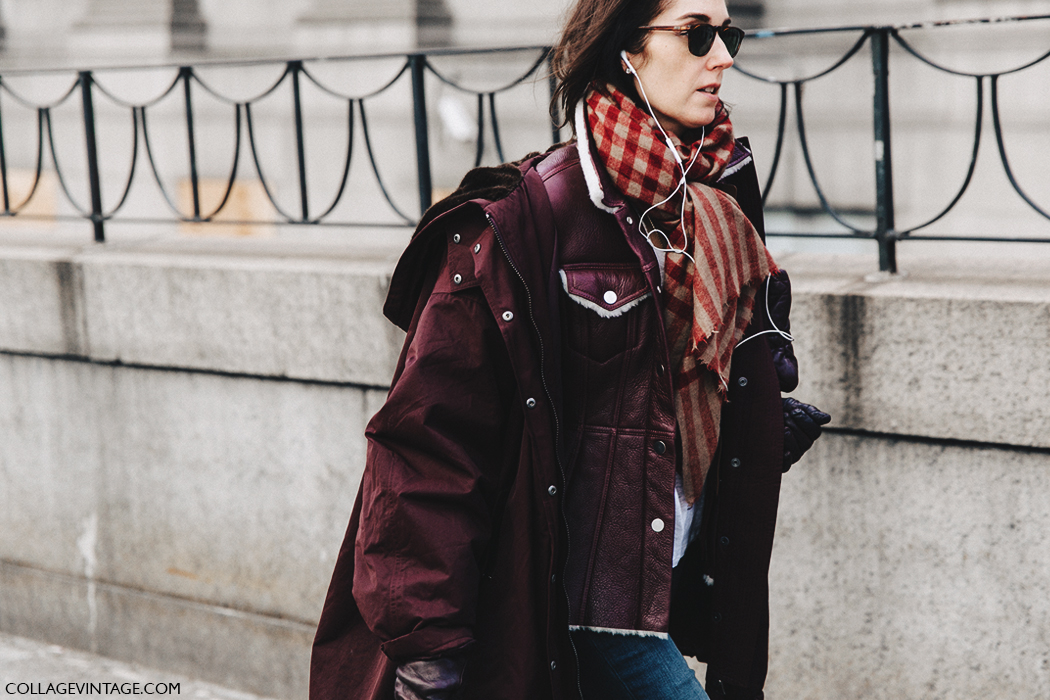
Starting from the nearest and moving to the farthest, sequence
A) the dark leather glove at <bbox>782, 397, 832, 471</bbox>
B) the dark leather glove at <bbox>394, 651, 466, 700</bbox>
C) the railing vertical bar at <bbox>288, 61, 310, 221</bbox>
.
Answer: the dark leather glove at <bbox>394, 651, 466, 700</bbox> → the dark leather glove at <bbox>782, 397, 832, 471</bbox> → the railing vertical bar at <bbox>288, 61, 310, 221</bbox>

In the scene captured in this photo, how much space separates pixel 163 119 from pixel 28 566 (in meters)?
5.94

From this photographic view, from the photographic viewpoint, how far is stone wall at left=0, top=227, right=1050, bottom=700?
3334 millimetres

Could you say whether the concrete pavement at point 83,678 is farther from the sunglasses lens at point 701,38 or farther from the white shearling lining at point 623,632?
the sunglasses lens at point 701,38

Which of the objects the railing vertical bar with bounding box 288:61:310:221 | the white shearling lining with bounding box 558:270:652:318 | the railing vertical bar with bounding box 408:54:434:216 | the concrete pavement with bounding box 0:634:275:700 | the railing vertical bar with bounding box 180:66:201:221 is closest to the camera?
the white shearling lining with bounding box 558:270:652:318

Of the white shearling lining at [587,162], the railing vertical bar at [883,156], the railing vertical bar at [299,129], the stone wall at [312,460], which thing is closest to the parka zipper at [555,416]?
the white shearling lining at [587,162]

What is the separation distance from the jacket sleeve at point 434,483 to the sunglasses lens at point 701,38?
1.93 ft

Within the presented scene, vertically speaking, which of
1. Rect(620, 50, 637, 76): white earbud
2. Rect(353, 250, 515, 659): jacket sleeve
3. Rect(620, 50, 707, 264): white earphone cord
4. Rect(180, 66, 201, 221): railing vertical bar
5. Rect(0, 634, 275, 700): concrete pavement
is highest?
Rect(180, 66, 201, 221): railing vertical bar

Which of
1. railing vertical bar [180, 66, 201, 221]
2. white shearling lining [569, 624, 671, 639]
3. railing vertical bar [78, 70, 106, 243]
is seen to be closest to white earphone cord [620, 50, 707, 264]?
white shearling lining [569, 624, 671, 639]

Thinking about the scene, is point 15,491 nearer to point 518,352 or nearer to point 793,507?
point 793,507

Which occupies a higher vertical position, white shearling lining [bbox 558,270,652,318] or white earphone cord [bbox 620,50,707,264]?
white earphone cord [bbox 620,50,707,264]

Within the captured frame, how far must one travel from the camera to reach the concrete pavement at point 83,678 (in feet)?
15.3

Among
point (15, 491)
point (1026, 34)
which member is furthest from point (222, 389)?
point (1026, 34)

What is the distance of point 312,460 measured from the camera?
4.45 m

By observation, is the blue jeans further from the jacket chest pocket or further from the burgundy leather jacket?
the jacket chest pocket
